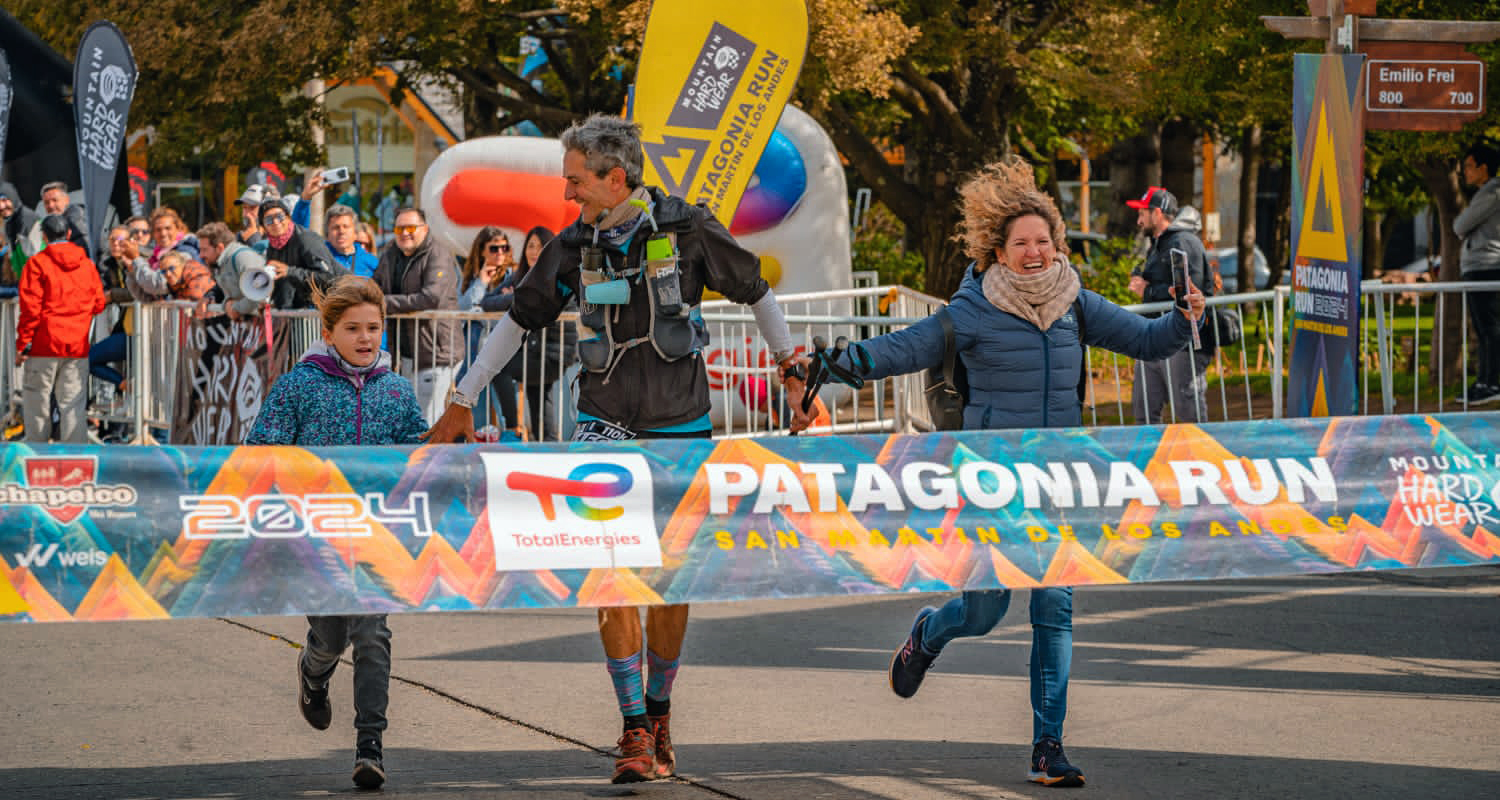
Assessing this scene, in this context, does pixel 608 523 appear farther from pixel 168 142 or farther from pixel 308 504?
pixel 168 142

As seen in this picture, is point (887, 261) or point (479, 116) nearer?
point (887, 261)

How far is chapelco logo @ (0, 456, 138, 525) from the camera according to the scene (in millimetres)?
4844

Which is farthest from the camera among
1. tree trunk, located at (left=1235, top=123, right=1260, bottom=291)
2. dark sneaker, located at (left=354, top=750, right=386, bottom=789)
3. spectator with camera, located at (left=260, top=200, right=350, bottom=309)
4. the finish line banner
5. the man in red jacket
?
tree trunk, located at (left=1235, top=123, right=1260, bottom=291)

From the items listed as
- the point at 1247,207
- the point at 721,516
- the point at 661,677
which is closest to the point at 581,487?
the point at 721,516

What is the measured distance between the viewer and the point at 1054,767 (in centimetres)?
558

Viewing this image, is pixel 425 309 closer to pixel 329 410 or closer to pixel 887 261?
pixel 329 410

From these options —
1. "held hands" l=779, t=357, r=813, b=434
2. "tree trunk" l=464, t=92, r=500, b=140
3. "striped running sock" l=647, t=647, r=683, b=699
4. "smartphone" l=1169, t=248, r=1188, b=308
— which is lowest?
"striped running sock" l=647, t=647, r=683, b=699

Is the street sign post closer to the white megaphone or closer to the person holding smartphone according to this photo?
the person holding smartphone

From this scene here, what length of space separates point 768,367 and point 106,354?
5362 mm

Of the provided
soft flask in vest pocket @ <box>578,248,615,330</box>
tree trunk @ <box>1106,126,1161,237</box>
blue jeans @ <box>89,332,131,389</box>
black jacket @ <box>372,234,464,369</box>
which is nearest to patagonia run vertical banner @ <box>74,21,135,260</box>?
blue jeans @ <box>89,332,131,389</box>

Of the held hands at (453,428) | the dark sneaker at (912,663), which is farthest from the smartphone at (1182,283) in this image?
the held hands at (453,428)

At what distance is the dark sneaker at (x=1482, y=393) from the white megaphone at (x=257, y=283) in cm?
800

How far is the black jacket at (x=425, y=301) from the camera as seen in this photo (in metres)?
12.1

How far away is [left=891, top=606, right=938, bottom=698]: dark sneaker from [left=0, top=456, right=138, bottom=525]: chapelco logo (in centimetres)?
242
